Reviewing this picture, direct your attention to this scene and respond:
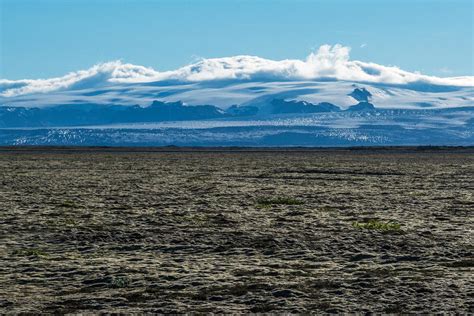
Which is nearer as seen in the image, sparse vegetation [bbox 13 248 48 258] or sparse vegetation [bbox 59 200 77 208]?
sparse vegetation [bbox 13 248 48 258]

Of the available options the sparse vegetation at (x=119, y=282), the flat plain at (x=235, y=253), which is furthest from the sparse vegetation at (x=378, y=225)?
the sparse vegetation at (x=119, y=282)

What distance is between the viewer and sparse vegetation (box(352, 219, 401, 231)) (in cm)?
1667

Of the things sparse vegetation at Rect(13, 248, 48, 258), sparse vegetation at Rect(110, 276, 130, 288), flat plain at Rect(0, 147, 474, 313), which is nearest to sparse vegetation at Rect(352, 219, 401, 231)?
flat plain at Rect(0, 147, 474, 313)

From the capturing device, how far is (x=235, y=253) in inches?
539

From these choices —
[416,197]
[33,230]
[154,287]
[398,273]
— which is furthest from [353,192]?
[154,287]

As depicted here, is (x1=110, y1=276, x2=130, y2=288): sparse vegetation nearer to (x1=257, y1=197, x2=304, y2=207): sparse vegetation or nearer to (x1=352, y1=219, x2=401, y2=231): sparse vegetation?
(x1=352, y1=219, x2=401, y2=231): sparse vegetation

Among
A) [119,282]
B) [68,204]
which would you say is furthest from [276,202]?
[119,282]

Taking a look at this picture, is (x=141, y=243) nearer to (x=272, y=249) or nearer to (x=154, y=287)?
(x=272, y=249)

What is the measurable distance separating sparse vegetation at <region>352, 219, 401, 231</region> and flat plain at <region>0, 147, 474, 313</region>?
5cm

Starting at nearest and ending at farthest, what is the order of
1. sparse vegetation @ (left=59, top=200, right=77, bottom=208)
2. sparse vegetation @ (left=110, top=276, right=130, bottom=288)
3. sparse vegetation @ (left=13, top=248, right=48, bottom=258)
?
sparse vegetation @ (left=110, top=276, right=130, bottom=288) < sparse vegetation @ (left=13, top=248, right=48, bottom=258) < sparse vegetation @ (left=59, top=200, right=77, bottom=208)

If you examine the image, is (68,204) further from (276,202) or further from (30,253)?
(30,253)

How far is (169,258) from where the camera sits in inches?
519

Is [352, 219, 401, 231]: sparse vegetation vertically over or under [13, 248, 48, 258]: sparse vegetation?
over

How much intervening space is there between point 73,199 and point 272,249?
11323 millimetres
